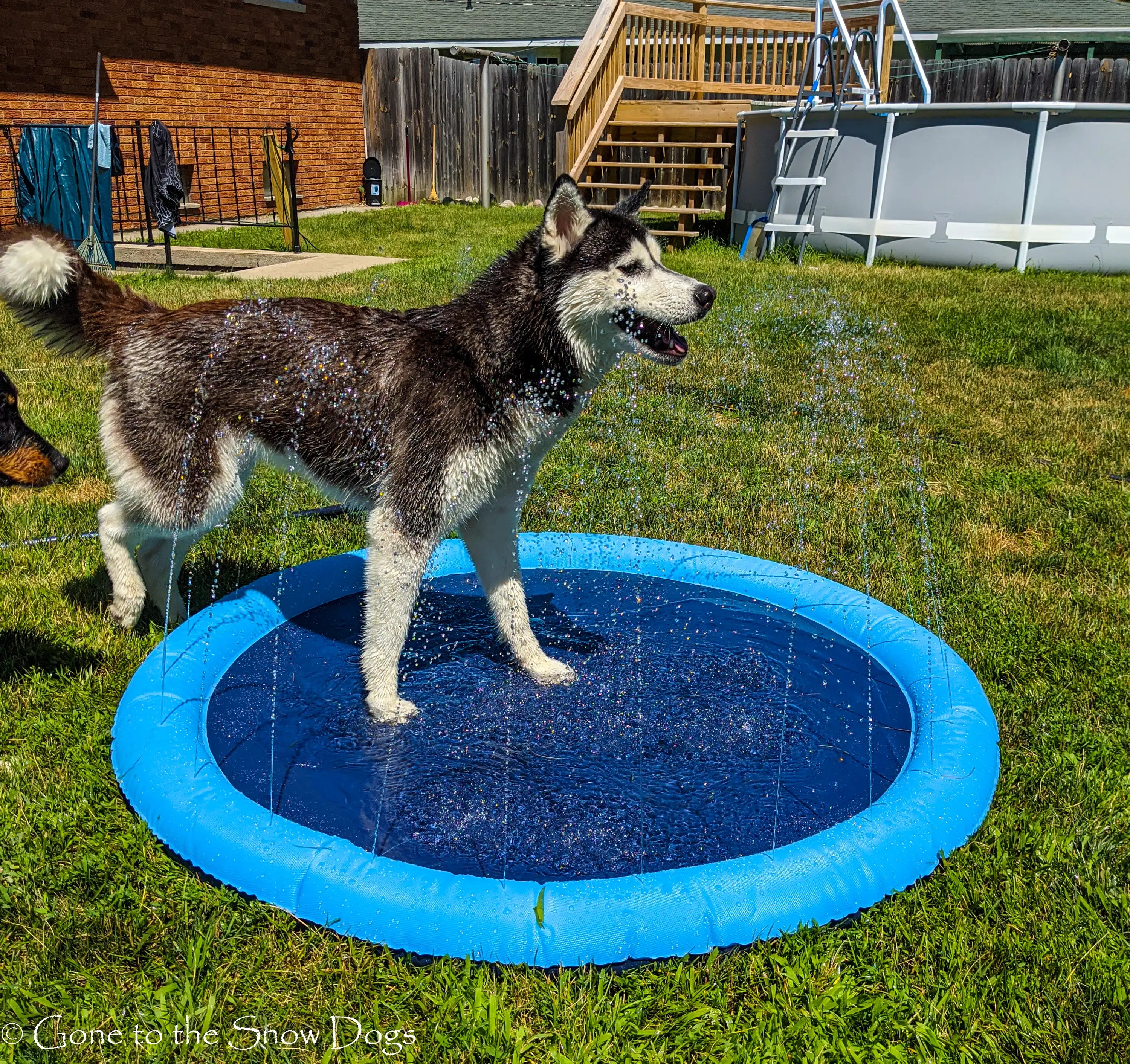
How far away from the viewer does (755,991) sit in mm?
2535

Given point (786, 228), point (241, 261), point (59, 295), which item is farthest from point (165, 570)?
point (786, 228)

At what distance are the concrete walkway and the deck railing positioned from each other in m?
3.34

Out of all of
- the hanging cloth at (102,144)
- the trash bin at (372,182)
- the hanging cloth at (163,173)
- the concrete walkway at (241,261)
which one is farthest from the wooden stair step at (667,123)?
the trash bin at (372,182)

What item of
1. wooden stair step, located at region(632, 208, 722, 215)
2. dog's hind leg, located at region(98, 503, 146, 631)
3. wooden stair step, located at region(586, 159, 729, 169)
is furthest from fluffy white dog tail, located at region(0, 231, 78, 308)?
wooden stair step, located at region(586, 159, 729, 169)

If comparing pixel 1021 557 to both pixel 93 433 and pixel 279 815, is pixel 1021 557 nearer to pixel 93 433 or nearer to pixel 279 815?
pixel 279 815

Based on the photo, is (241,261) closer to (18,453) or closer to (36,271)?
(36,271)

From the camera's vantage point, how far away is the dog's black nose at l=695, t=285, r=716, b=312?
340 cm

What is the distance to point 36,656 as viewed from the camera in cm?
407

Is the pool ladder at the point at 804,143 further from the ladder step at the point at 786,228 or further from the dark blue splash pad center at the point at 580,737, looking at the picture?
the dark blue splash pad center at the point at 580,737

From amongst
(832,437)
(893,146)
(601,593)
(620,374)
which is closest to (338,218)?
(893,146)

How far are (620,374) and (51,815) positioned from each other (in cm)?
595

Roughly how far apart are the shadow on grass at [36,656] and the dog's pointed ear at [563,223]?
8.00 feet

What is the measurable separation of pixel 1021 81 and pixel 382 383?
78.6 feet

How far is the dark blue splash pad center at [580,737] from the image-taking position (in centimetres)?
307
